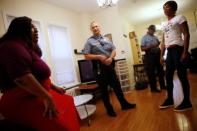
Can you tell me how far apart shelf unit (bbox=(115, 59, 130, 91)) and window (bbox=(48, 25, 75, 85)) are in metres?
1.20

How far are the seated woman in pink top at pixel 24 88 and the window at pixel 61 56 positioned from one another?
285 centimetres

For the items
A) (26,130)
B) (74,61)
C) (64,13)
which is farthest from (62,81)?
(26,130)

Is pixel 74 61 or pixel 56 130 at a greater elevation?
pixel 74 61

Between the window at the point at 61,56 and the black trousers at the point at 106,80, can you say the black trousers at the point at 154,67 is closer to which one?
the black trousers at the point at 106,80

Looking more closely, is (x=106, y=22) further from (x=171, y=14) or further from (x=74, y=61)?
(x=171, y=14)

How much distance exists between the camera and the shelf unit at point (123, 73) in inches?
198

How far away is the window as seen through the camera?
404 centimetres

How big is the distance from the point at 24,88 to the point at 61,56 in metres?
3.35

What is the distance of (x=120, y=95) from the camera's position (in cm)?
294

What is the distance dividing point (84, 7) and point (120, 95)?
Answer: 2868 mm

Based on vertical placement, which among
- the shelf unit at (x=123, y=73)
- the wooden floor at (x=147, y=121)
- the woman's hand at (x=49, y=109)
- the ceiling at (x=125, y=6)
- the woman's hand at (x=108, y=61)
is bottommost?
the wooden floor at (x=147, y=121)

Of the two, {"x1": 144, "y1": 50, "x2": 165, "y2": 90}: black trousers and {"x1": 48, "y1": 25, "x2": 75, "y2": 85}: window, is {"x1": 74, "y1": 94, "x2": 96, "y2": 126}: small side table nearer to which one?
{"x1": 48, "y1": 25, "x2": 75, "y2": 85}: window

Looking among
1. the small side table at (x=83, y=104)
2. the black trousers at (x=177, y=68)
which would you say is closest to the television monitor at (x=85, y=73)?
the small side table at (x=83, y=104)

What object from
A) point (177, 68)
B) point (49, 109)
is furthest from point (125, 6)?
point (49, 109)
